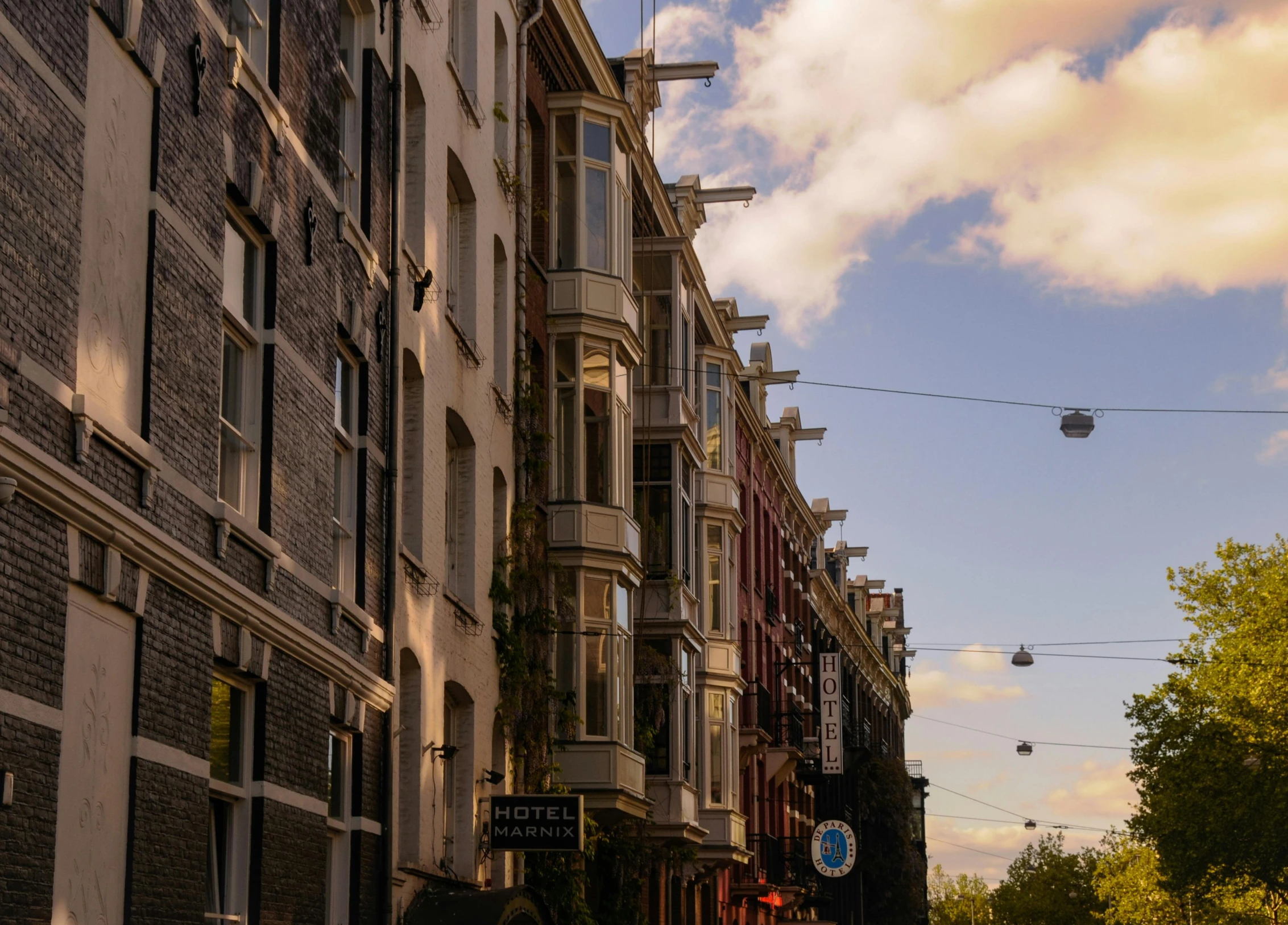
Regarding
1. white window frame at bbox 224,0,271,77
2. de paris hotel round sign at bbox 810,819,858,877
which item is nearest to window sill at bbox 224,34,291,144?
white window frame at bbox 224,0,271,77

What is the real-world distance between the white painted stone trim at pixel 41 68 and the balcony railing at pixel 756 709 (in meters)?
34.2

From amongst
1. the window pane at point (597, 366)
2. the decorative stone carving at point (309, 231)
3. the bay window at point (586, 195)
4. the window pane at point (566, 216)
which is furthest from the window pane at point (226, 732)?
the window pane at point (566, 216)

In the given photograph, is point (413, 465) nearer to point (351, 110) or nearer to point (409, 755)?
point (409, 755)

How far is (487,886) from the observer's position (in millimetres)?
21156

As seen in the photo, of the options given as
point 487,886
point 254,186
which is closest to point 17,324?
point 254,186

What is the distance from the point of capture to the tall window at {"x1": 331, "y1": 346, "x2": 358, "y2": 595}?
1659 centimetres

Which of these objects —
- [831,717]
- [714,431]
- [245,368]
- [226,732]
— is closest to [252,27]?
[245,368]

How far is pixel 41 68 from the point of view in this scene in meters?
9.93

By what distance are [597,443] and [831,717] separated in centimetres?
2740

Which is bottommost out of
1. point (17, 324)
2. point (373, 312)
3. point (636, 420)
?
point (17, 324)

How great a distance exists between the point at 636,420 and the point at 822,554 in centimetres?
3285

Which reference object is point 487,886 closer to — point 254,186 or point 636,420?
point 254,186

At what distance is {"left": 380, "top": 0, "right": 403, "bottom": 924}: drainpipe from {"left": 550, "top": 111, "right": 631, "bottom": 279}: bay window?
8129 mm

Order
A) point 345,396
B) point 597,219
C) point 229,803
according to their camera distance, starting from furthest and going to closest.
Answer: point 597,219 → point 345,396 → point 229,803
